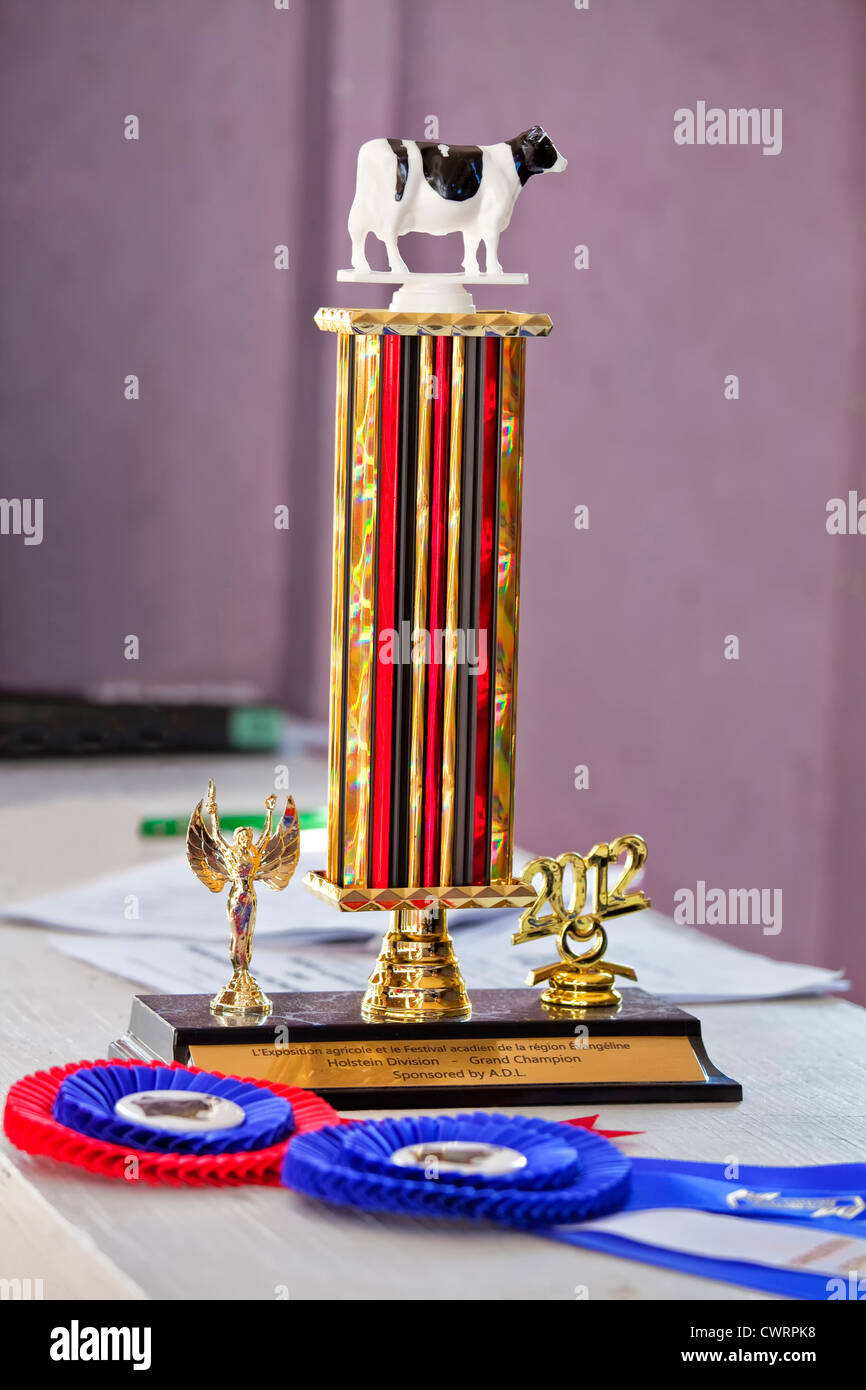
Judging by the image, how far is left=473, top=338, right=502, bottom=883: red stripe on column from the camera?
0.94 metres

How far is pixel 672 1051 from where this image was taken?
0.96m

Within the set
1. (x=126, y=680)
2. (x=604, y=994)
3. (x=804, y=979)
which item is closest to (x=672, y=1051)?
(x=604, y=994)

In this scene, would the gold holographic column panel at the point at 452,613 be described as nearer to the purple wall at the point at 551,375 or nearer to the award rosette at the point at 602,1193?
the award rosette at the point at 602,1193

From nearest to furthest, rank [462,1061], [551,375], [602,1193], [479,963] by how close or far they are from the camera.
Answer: [602,1193] < [462,1061] < [479,963] < [551,375]

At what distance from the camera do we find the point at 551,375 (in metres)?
2.25

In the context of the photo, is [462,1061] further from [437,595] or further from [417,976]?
[437,595]

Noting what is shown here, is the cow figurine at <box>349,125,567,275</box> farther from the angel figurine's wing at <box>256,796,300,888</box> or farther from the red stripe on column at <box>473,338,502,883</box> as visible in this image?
the angel figurine's wing at <box>256,796,300,888</box>

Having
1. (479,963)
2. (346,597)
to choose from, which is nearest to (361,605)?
(346,597)

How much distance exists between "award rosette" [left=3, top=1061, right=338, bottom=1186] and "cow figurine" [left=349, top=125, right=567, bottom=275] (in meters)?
0.41

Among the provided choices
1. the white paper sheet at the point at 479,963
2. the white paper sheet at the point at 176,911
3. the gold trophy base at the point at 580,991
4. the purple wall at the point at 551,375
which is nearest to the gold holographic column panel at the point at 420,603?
the gold trophy base at the point at 580,991

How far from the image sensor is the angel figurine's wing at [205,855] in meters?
0.96

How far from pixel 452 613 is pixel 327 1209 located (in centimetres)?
31

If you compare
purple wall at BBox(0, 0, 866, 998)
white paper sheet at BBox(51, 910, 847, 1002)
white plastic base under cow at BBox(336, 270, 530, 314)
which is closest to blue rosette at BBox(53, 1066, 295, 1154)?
white paper sheet at BBox(51, 910, 847, 1002)

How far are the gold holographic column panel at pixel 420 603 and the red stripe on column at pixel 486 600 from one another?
A: 1.1 inches
